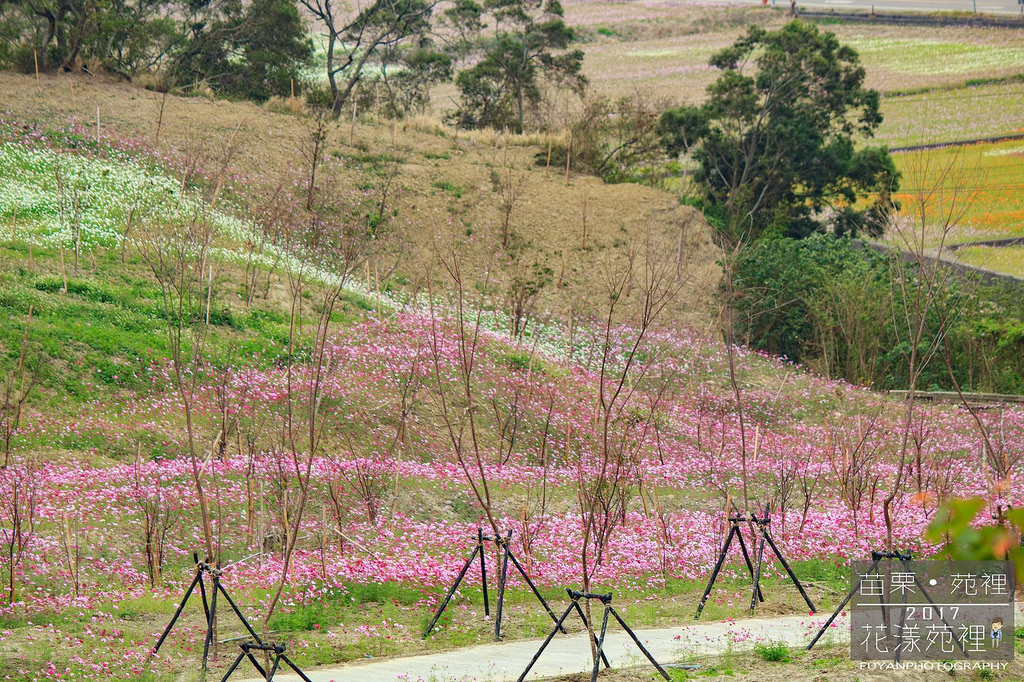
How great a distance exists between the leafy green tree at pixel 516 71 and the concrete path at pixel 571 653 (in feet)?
119

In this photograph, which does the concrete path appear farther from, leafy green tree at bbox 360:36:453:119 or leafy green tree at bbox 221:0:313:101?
leafy green tree at bbox 360:36:453:119

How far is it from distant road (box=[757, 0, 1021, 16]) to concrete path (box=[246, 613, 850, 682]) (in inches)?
2321

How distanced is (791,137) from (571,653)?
29301 mm

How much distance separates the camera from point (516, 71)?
45.6 metres

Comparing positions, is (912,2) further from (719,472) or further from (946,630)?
(946,630)

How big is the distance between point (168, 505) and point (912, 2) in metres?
65.9

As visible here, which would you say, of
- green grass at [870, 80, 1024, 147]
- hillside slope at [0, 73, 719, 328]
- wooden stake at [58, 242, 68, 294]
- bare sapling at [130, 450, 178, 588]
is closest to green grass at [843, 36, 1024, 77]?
green grass at [870, 80, 1024, 147]

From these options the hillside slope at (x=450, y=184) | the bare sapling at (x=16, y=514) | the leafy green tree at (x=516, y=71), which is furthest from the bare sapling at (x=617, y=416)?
the leafy green tree at (x=516, y=71)

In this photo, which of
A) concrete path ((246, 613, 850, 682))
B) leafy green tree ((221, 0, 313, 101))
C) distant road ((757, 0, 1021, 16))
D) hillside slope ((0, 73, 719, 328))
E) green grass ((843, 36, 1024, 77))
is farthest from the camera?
distant road ((757, 0, 1021, 16))

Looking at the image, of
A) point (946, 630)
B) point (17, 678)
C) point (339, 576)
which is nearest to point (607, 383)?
point (339, 576)

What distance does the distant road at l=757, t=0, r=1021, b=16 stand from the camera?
61688 mm

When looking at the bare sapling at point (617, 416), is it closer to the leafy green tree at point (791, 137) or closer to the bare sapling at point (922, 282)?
the bare sapling at point (922, 282)

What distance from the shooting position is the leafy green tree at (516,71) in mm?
45562

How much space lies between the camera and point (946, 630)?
31.2ft
